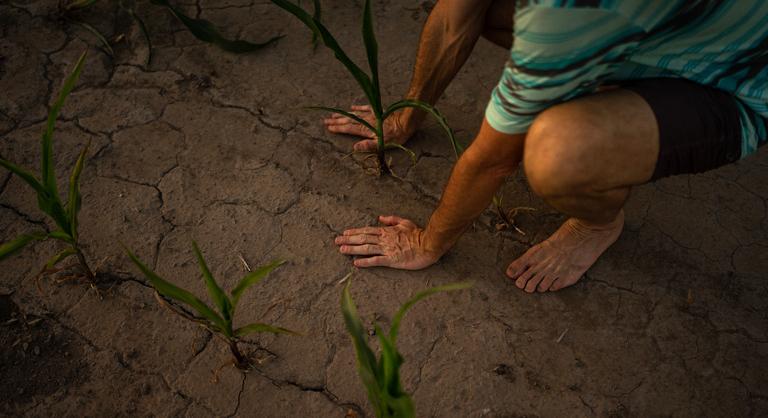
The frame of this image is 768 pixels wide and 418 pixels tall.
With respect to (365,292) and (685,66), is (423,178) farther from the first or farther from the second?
(685,66)

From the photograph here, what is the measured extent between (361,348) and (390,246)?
0.63 metres

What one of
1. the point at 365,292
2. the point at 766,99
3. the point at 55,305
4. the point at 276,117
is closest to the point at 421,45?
the point at 276,117

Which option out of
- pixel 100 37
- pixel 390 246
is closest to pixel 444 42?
pixel 390 246

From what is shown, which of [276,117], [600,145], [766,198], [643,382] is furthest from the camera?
[276,117]

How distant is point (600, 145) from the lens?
4.32ft

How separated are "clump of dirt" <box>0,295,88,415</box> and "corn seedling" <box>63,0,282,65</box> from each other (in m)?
0.95

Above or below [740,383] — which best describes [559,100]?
above

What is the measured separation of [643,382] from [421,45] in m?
1.02

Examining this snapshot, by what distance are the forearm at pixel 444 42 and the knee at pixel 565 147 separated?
470mm

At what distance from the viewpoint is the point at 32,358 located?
156cm

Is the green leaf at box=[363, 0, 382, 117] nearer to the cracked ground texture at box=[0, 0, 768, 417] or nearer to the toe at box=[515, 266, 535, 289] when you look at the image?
the cracked ground texture at box=[0, 0, 768, 417]

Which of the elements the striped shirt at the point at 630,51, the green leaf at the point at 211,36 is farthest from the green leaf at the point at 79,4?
the striped shirt at the point at 630,51

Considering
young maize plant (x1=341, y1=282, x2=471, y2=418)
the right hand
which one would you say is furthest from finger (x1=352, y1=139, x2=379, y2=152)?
young maize plant (x1=341, y1=282, x2=471, y2=418)

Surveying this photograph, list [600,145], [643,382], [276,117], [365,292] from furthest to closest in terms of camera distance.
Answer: [276,117] < [365,292] < [643,382] < [600,145]
